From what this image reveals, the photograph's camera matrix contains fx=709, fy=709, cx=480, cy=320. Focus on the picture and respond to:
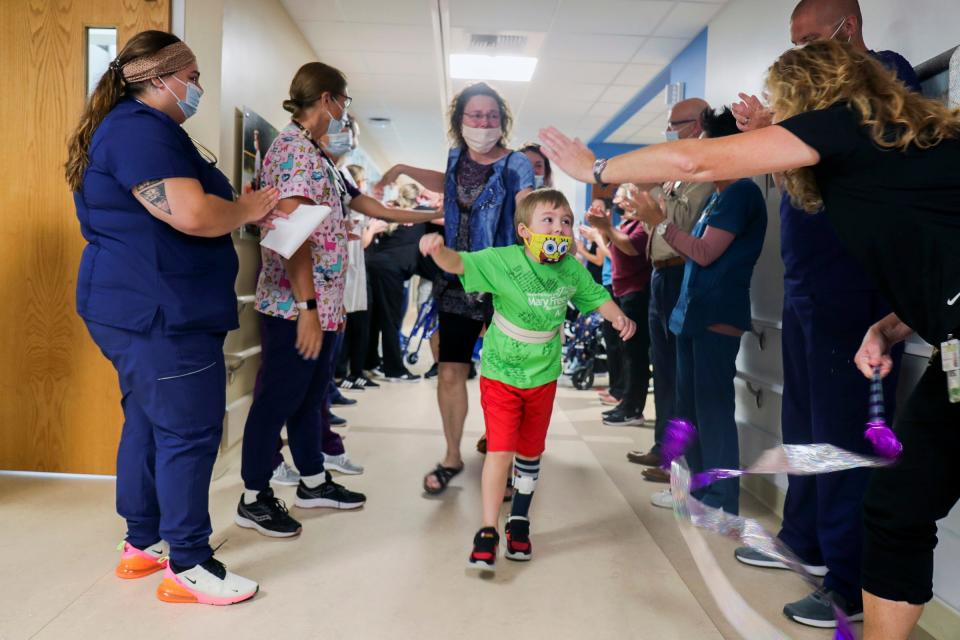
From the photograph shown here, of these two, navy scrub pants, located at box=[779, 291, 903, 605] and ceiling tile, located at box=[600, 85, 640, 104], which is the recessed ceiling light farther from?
navy scrub pants, located at box=[779, 291, 903, 605]

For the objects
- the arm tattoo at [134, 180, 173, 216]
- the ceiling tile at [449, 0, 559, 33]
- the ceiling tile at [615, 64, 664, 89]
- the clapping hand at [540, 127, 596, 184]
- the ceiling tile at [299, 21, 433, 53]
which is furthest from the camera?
the ceiling tile at [615, 64, 664, 89]

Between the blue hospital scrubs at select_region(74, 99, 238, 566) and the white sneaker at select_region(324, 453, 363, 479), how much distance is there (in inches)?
53.1

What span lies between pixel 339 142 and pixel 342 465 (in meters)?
1.50

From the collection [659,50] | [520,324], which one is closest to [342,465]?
[520,324]

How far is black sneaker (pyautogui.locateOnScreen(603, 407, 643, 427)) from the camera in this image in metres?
4.71

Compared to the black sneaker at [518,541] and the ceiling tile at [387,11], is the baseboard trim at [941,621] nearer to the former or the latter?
the black sneaker at [518,541]

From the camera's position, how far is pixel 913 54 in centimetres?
234

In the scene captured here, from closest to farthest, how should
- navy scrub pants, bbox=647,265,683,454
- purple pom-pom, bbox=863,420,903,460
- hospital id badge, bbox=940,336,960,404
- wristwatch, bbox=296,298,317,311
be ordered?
hospital id badge, bbox=940,336,960,404 < purple pom-pom, bbox=863,420,903,460 < wristwatch, bbox=296,298,317,311 < navy scrub pants, bbox=647,265,683,454

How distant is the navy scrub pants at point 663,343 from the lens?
10.9 ft

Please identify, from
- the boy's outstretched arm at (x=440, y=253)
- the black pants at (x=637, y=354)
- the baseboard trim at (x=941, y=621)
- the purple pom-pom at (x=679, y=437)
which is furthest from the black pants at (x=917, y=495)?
the black pants at (x=637, y=354)

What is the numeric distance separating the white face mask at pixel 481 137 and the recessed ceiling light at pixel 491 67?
11.8ft

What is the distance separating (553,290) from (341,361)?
3575 millimetres

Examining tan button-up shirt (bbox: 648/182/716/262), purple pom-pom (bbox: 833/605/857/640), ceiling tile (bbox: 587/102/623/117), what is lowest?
purple pom-pom (bbox: 833/605/857/640)

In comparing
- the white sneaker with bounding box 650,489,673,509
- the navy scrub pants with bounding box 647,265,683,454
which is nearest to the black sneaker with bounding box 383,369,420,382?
the navy scrub pants with bounding box 647,265,683,454
